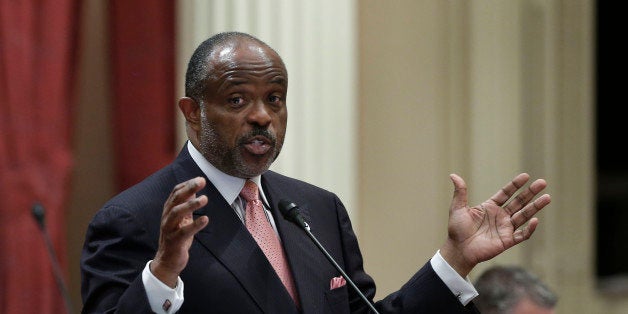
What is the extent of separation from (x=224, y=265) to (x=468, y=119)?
2910 mm

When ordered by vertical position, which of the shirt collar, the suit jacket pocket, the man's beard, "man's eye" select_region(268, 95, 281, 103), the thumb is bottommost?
the suit jacket pocket

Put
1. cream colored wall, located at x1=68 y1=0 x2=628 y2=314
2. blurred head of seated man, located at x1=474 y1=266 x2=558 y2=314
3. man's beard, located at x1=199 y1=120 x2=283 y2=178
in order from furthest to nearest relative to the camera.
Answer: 1. cream colored wall, located at x1=68 y1=0 x2=628 y2=314
2. blurred head of seated man, located at x1=474 y1=266 x2=558 y2=314
3. man's beard, located at x1=199 y1=120 x2=283 y2=178

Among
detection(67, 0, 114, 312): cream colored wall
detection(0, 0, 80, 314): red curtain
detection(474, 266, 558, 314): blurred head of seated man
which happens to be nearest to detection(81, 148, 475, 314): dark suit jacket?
detection(474, 266, 558, 314): blurred head of seated man

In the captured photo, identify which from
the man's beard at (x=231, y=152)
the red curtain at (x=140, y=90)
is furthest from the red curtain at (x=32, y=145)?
the man's beard at (x=231, y=152)

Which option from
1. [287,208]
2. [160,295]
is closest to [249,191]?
[287,208]

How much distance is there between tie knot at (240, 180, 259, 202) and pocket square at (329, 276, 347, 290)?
0.23 metres

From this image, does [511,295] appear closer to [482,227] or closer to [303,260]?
[482,227]

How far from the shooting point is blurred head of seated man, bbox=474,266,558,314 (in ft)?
10.1

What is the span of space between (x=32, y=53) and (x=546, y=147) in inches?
101

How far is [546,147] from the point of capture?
17.1 ft

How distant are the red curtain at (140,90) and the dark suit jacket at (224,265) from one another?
1.58 m

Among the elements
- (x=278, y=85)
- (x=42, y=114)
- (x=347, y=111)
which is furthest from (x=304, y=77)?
(x=278, y=85)

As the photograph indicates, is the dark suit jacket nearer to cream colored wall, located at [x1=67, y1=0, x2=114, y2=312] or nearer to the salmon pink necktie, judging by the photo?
the salmon pink necktie

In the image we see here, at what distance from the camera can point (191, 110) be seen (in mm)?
2252
